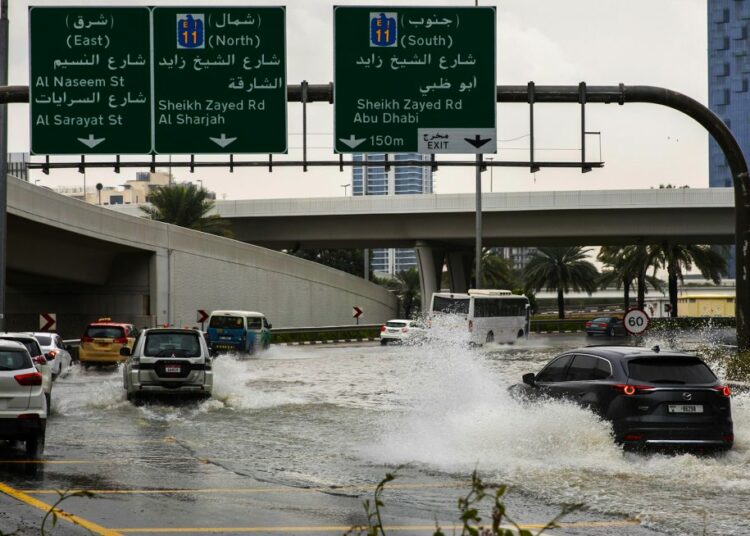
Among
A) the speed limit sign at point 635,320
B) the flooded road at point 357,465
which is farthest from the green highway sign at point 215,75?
the speed limit sign at point 635,320

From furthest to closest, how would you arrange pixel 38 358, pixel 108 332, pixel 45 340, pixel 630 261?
pixel 630 261 → pixel 108 332 → pixel 45 340 → pixel 38 358

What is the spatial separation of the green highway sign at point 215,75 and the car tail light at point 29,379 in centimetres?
1027

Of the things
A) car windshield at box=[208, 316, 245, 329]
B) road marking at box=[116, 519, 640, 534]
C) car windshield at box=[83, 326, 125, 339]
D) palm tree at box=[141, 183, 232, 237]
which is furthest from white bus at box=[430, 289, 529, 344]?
road marking at box=[116, 519, 640, 534]

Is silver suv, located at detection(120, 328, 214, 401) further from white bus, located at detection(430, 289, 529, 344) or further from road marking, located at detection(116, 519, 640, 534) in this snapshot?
white bus, located at detection(430, 289, 529, 344)

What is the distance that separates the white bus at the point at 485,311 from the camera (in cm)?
5356

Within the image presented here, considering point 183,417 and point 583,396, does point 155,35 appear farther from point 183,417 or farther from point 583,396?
point 583,396

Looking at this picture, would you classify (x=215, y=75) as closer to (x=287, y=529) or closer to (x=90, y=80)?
(x=90, y=80)

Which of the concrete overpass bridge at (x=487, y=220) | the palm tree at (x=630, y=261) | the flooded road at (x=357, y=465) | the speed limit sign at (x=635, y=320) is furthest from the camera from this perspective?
the palm tree at (x=630, y=261)

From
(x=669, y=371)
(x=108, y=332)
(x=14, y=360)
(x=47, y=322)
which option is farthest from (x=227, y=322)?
(x=669, y=371)

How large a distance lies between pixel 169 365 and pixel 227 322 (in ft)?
79.9

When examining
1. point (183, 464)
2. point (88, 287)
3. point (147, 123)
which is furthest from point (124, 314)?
point (183, 464)

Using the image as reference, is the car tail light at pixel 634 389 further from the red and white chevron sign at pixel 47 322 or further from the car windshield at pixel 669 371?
the red and white chevron sign at pixel 47 322

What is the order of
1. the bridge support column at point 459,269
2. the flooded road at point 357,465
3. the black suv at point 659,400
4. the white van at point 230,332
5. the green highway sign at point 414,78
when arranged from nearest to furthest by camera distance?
the flooded road at point 357,465
the black suv at point 659,400
the green highway sign at point 414,78
the white van at point 230,332
the bridge support column at point 459,269

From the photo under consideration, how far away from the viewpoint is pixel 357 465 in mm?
14367
